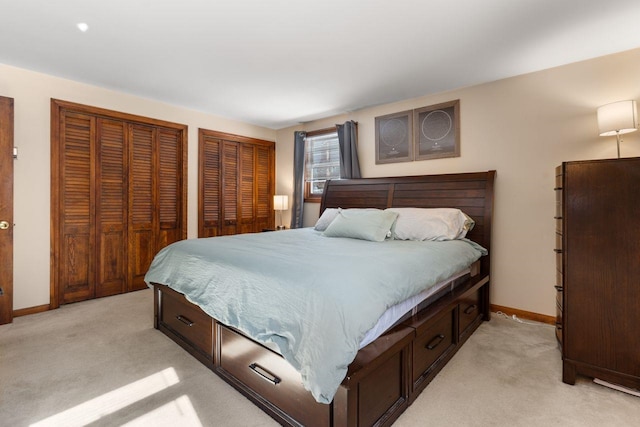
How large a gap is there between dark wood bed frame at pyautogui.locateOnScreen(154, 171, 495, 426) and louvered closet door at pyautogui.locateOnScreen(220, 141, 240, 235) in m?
2.20

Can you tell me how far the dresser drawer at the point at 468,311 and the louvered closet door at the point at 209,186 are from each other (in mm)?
3559

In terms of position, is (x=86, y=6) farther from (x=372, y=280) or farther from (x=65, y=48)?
(x=372, y=280)

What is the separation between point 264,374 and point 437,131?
3.18 meters

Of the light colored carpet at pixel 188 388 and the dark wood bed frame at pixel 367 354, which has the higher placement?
the dark wood bed frame at pixel 367 354

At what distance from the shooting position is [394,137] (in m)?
3.94

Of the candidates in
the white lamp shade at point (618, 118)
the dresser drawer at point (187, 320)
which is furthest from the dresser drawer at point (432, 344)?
the white lamp shade at point (618, 118)

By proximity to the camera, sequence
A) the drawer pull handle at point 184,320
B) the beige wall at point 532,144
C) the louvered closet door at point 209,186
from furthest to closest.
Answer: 1. the louvered closet door at point 209,186
2. the beige wall at point 532,144
3. the drawer pull handle at point 184,320

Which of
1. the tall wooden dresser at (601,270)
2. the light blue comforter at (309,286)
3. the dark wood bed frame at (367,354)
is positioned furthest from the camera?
the tall wooden dresser at (601,270)

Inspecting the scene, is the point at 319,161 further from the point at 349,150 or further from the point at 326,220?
the point at 326,220

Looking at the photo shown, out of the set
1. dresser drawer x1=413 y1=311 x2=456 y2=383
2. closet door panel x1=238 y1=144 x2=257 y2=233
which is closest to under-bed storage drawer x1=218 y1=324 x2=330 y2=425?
dresser drawer x1=413 y1=311 x2=456 y2=383

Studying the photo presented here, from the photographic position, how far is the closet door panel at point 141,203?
3.85 meters

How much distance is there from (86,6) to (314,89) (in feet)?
6.92

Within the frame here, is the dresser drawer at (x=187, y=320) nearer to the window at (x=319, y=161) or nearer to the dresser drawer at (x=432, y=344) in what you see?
the dresser drawer at (x=432, y=344)

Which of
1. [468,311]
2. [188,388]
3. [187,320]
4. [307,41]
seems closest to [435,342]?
[468,311]
